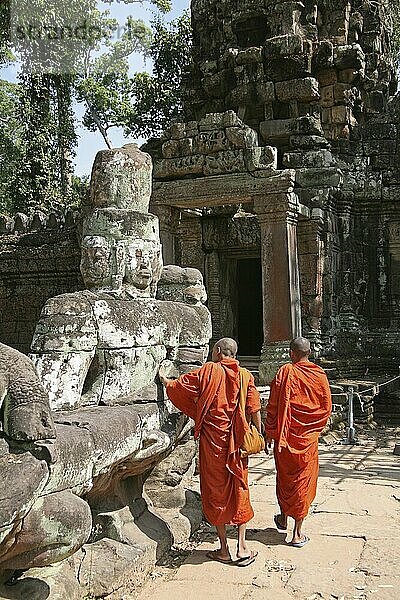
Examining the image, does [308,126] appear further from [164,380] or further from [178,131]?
[164,380]

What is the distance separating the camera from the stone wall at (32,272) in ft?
42.0

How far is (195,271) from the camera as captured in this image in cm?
537

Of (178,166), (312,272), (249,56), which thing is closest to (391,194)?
(312,272)

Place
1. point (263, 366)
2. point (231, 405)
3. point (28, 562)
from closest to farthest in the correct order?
1. point (28, 562)
2. point (231, 405)
3. point (263, 366)

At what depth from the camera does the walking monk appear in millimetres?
4270

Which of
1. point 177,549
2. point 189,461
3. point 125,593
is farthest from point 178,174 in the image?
point 125,593

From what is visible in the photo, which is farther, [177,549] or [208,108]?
[208,108]

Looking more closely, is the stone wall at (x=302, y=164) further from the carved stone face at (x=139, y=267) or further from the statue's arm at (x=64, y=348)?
the statue's arm at (x=64, y=348)

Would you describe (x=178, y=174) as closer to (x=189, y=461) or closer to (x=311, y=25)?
(x=311, y=25)

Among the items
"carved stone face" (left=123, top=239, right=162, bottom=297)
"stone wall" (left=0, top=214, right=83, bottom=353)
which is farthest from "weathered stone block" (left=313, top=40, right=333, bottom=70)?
"carved stone face" (left=123, top=239, right=162, bottom=297)

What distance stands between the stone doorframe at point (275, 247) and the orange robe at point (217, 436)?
546cm

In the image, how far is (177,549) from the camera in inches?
175

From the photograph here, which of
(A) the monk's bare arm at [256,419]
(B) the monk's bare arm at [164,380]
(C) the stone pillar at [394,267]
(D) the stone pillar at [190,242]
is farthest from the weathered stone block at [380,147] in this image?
(B) the monk's bare arm at [164,380]

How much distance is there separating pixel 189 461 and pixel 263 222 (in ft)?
18.2
